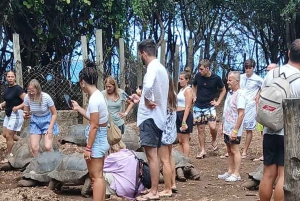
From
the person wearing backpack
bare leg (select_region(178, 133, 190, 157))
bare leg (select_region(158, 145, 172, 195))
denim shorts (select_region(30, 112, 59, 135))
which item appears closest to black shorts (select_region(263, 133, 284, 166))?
the person wearing backpack

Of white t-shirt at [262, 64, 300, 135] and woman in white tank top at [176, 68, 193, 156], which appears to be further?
woman in white tank top at [176, 68, 193, 156]

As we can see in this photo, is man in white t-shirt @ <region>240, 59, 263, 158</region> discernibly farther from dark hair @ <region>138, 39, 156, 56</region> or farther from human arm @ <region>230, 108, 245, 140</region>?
dark hair @ <region>138, 39, 156, 56</region>

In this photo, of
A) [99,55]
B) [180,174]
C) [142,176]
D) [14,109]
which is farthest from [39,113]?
[99,55]

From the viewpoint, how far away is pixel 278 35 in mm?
20625

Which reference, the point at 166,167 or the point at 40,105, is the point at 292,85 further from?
the point at 40,105

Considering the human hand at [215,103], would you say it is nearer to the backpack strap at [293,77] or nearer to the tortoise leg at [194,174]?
the tortoise leg at [194,174]

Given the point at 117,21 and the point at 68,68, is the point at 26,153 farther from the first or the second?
the point at 117,21

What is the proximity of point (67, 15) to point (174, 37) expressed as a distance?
7169 mm

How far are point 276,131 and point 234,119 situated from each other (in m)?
2.57

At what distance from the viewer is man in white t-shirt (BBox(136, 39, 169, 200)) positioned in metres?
5.88

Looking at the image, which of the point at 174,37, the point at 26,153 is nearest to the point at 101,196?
the point at 26,153

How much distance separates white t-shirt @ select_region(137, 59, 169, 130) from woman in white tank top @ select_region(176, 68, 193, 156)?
2.06 metres

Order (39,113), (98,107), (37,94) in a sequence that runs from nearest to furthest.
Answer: (98,107), (37,94), (39,113)

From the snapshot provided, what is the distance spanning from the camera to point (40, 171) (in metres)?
7.23
